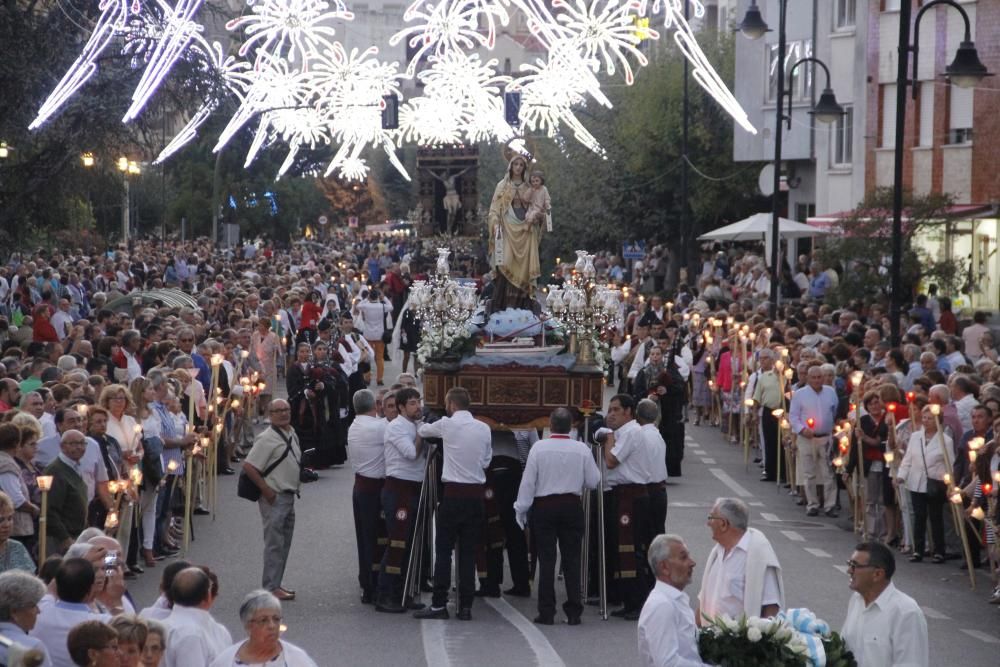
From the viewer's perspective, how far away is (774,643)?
27.1 ft

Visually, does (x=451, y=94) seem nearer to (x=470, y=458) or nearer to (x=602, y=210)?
(x=602, y=210)

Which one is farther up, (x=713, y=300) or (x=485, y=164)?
(x=485, y=164)

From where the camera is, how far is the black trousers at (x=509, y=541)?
14.7 metres

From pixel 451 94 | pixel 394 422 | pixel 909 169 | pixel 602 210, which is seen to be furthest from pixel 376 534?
pixel 602 210

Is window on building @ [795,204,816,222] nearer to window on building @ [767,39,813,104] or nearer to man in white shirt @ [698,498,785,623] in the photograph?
window on building @ [767,39,813,104]

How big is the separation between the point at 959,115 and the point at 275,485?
81.9 feet

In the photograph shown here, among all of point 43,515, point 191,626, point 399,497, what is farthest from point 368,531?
point 191,626

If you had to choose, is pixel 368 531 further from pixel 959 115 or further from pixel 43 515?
pixel 959 115

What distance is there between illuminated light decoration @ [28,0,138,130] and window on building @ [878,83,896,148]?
17.7 metres

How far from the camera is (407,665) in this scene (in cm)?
1211

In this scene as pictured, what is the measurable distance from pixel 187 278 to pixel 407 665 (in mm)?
31557

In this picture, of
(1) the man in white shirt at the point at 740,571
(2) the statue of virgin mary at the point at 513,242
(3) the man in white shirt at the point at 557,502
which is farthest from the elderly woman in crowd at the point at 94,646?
(2) the statue of virgin mary at the point at 513,242

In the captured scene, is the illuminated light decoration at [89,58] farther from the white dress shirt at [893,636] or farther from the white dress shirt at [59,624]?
the white dress shirt at [893,636]

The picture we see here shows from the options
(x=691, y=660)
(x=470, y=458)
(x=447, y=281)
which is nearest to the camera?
(x=691, y=660)
